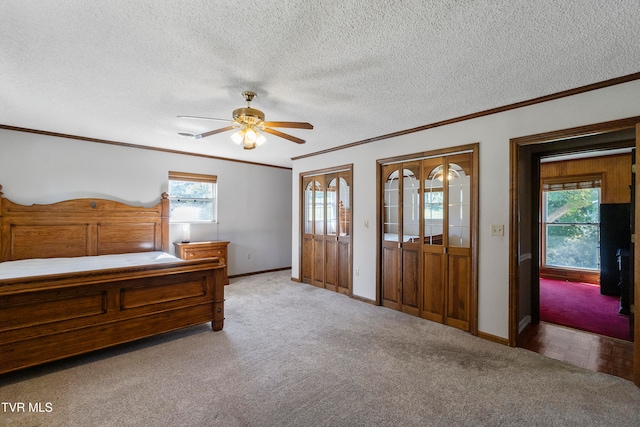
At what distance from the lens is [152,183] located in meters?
4.79

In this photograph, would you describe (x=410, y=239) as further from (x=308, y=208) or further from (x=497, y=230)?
(x=308, y=208)

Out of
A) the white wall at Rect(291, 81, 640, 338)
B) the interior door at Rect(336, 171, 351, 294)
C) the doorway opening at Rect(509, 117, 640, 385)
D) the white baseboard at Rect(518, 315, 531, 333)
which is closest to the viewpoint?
the white wall at Rect(291, 81, 640, 338)

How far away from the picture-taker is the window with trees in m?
5.38

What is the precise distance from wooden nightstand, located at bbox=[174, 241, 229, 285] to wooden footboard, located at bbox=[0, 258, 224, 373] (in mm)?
1579

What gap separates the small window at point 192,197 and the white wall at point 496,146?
3.18 meters

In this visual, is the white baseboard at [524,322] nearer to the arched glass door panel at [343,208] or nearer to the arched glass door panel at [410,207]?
the arched glass door panel at [410,207]

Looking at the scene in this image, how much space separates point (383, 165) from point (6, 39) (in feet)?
12.2

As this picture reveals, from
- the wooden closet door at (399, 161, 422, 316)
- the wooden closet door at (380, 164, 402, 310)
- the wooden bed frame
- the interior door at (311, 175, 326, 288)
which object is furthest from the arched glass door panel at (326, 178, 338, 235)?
the wooden bed frame

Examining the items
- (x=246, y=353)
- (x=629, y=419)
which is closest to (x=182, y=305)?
(x=246, y=353)

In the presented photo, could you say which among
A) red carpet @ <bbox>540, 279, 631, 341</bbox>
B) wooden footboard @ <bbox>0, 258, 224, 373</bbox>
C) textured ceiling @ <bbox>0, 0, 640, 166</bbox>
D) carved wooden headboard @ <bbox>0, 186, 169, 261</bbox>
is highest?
textured ceiling @ <bbox>0, 0, 640, 166</bbox>

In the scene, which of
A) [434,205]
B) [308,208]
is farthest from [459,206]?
[308,208]

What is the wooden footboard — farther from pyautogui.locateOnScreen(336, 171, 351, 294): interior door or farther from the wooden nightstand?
pyautogui.locateOnScreen(336, 171, 351, 294): interior door

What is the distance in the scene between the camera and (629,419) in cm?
181

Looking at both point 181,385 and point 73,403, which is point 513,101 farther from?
point 73,403
